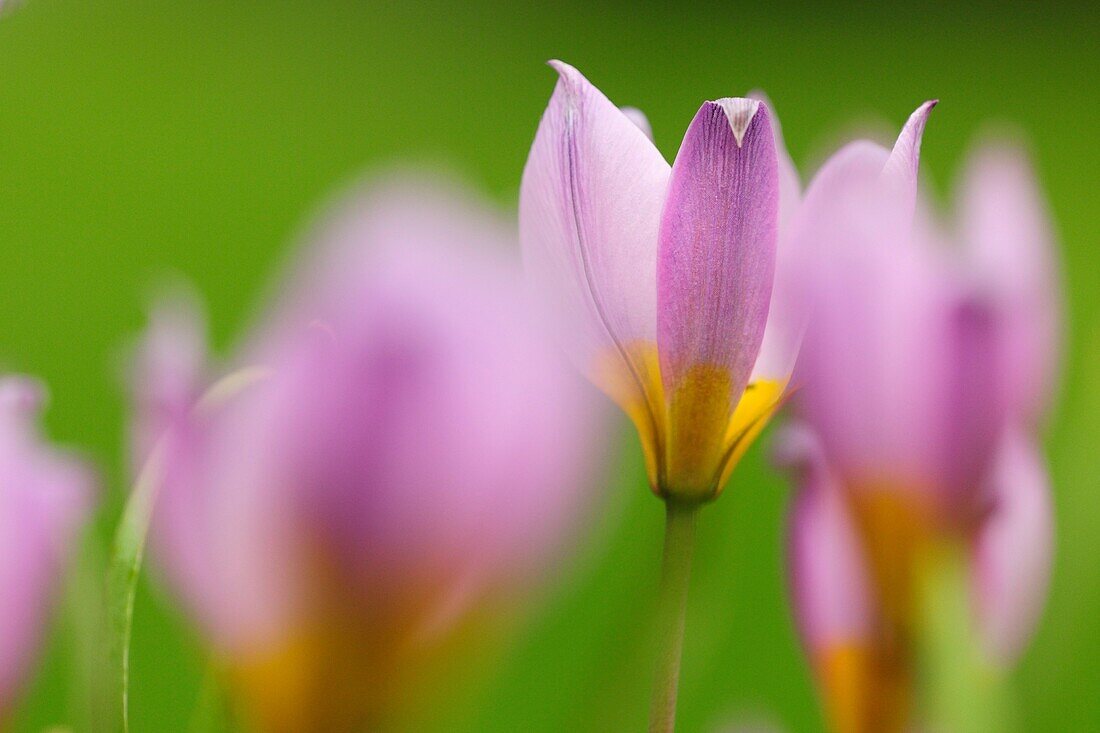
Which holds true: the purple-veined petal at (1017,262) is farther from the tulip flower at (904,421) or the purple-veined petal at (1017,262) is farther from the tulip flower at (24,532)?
the tulip flower at (24,532)

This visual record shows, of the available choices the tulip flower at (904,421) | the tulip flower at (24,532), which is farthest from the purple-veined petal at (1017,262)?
the tulip flower at (24,532)

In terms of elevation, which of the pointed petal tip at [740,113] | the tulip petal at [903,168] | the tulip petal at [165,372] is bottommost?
the tulip petal at [165,372]

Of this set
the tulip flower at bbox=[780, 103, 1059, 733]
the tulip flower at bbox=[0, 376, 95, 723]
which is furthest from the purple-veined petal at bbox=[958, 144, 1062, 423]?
the tulip flower at bbox=[0, 376, 95, 723]

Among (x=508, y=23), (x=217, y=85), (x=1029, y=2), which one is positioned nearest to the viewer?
(x=217, y=85)

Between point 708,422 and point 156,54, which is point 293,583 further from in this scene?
point 156,54

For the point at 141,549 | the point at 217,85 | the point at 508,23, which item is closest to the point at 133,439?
the point at 141,549

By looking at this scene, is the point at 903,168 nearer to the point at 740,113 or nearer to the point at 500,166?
the point at 740,113
